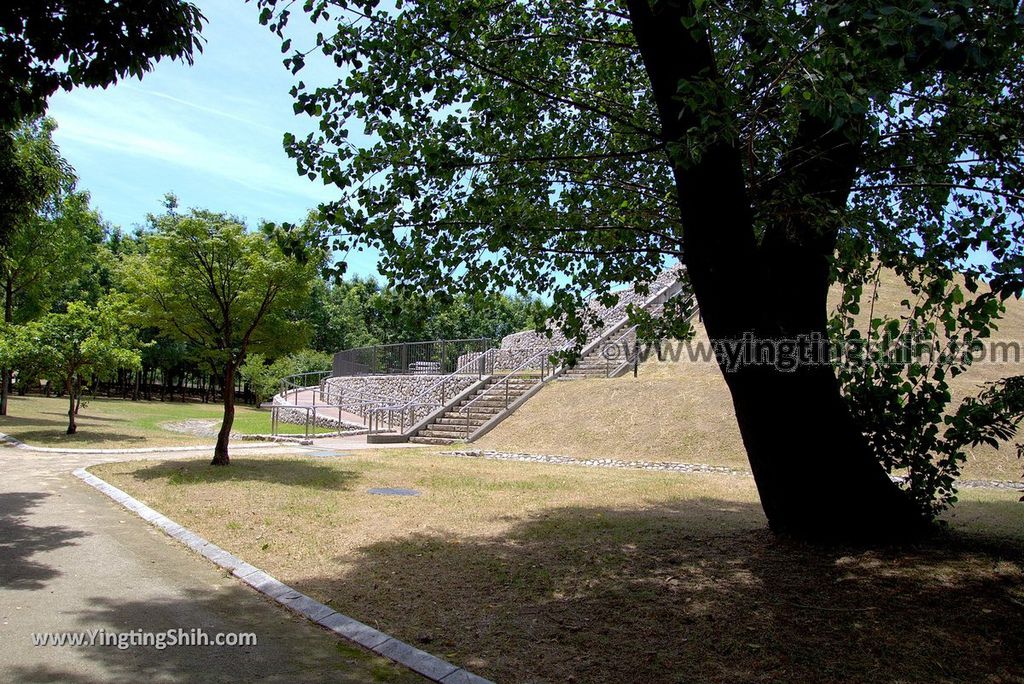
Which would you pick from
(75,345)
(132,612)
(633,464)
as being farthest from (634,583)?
(75,345)

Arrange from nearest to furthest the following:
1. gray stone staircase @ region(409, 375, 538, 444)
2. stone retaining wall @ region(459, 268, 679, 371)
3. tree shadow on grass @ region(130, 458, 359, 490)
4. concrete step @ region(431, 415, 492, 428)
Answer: tree shadow on grass @ region(130, 458, 359, 490) < gray stone staircase @ region(409, 375, 538, 444) < concrete step @ region(431, 415, 492, 428) < stone retaining wall @ region(459, 268, 679, 371)

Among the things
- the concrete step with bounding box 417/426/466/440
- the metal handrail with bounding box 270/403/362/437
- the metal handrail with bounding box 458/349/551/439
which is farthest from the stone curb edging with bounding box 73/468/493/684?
the metal handrail with bounding box 270/403/362/437

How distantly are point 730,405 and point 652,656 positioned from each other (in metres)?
14.1

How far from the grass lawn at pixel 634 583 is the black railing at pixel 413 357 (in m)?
19.0

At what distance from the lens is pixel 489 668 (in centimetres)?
411

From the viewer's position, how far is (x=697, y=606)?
5086 millimetres

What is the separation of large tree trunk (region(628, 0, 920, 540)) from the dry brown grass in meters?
8.95

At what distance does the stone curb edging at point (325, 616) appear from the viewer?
4.05m

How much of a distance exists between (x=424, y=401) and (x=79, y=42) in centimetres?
1884

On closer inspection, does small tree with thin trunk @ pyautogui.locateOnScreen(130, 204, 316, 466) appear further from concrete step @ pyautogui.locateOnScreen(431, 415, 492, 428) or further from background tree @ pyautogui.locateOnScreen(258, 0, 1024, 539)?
concrete step @ pyautogui.locateOnScreen(431, 415, 492, 428)

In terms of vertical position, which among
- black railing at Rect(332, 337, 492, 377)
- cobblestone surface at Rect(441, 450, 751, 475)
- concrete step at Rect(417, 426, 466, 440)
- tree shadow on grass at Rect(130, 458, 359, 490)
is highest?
black railing at Rect(332, 337, 492, 377)

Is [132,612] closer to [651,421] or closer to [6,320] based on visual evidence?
[651,421]

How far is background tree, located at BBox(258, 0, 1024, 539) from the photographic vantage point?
18.0 feet

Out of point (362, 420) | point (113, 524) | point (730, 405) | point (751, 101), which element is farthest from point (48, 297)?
point (751, 101)
